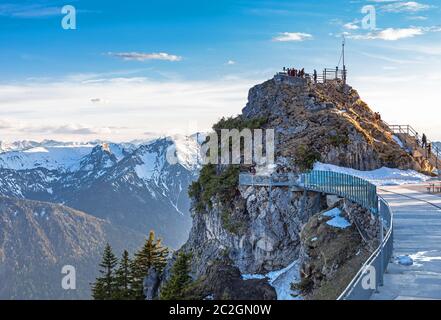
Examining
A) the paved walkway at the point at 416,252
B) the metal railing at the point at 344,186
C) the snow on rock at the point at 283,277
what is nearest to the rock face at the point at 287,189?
the metal railing at the point at 344,186

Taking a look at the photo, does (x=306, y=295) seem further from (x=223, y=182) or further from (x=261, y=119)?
(x=261, y=119)

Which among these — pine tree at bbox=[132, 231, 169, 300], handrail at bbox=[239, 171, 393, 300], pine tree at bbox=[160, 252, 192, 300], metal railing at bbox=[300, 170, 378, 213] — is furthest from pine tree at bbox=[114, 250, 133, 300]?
metal railing at bbox=[300, 170, 378, 213]

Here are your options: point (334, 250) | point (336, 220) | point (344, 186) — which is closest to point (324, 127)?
point (344, 186)

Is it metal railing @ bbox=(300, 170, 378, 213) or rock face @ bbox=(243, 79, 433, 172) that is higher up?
rock face @ bbox=(243, 79, 433, 172)

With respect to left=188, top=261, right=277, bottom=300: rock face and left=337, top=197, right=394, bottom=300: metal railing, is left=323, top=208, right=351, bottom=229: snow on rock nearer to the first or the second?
left=188, top=261, right=277, bottom=300: rock face

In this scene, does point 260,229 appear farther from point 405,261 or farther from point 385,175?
point 405,261
